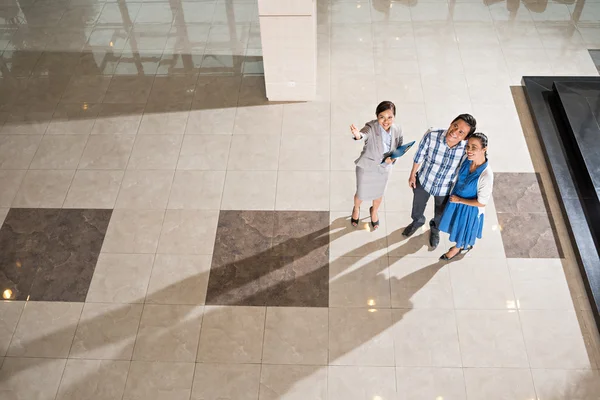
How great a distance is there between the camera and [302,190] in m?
4.83

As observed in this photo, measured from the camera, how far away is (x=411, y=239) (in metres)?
4.45

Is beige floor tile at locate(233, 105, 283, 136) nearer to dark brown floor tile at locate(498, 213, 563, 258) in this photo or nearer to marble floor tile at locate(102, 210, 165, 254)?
marble floor tile at locate(102, 210, 165, 254)

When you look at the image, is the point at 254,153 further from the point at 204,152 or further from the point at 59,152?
the point at 59,152

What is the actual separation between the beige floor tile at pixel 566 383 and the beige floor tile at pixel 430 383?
22.0 inches

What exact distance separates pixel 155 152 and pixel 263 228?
1571mm

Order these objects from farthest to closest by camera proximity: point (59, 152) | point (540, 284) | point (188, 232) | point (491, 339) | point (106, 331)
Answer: point (59, 152)
point (188, 232)
point (540, 284)
point (106, 331)
point (491, 339)

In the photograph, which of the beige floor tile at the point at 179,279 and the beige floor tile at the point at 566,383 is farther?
the beige floor tile at the point at 179,279

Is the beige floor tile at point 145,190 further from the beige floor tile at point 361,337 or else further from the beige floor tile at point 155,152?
the beige floor tile at point 361,337

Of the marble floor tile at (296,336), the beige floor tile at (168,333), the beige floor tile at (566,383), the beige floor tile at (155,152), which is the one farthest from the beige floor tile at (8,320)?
the beige floor tile at (566,383)

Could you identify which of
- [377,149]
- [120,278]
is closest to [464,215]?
[377,149]

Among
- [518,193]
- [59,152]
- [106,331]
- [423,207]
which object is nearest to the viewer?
[106,331]

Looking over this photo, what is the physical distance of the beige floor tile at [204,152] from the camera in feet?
16.7

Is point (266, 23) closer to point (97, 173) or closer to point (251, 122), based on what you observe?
point (251, 122)

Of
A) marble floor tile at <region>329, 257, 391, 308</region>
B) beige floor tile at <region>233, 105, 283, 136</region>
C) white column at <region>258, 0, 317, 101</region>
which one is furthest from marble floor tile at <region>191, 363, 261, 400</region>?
white column at <region>258, 0, 317, 101</region>
